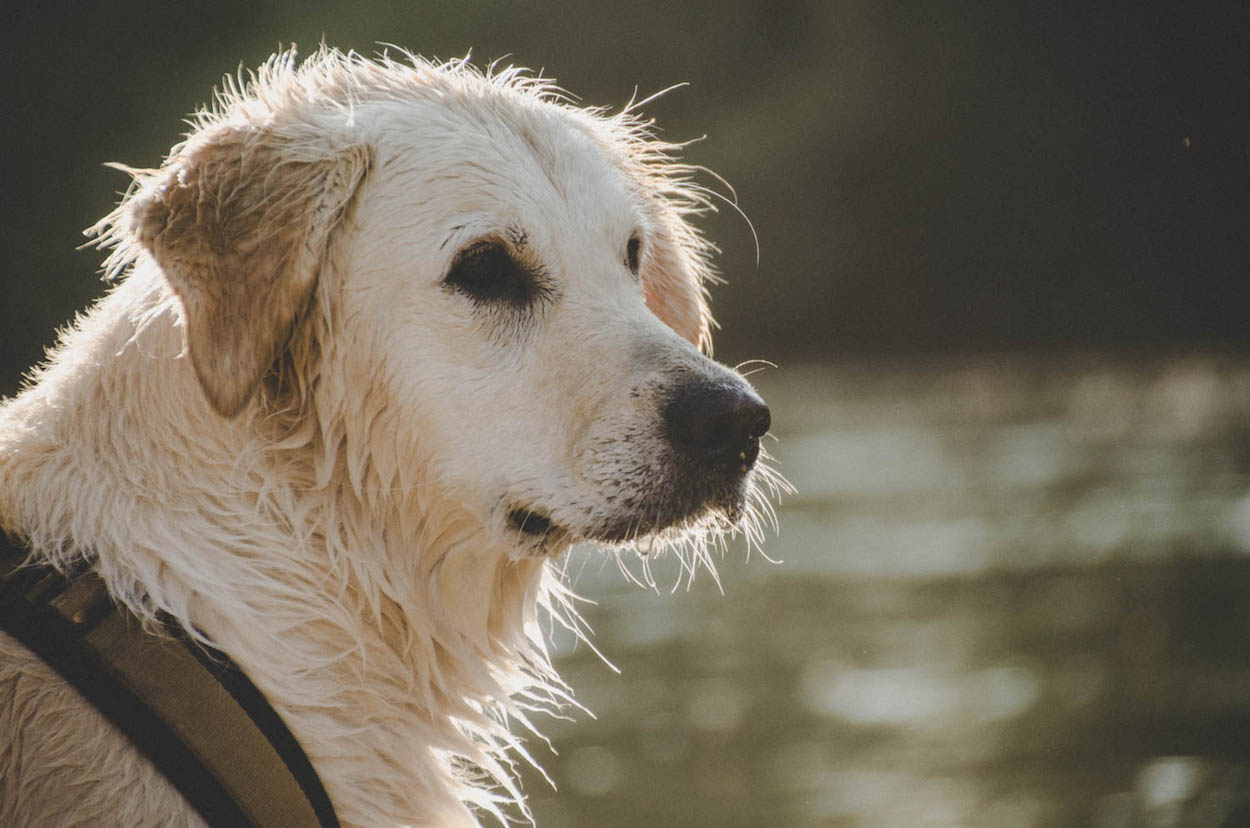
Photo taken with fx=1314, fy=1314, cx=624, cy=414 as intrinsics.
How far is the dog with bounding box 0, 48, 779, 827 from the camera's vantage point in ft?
8.89

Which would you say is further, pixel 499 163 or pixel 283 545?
pixel 499 163

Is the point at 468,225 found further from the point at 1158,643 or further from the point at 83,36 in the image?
the point at 83,36

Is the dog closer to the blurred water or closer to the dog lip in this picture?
the dog lip

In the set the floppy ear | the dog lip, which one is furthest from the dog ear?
the floppy ear

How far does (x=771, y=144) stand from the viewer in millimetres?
32406

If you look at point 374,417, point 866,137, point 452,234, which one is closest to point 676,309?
point 452,234

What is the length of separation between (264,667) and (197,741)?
291 millimetres

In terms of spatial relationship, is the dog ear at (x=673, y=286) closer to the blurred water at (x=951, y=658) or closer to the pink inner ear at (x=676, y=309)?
the pink inner ear at (x=676, y=309)

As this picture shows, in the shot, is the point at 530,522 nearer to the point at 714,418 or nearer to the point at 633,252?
the point at 714,418

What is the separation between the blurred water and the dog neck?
2.31 m

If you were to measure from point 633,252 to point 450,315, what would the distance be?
2.30 ft

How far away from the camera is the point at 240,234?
279cm

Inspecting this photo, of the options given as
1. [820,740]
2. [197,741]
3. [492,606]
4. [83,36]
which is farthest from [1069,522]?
[83,36]

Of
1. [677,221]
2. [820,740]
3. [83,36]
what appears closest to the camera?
[677,221]
